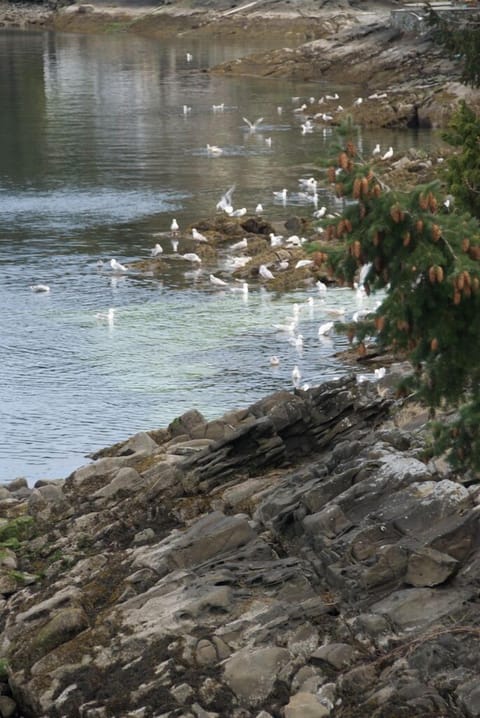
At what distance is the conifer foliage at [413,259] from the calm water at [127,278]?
459 inches

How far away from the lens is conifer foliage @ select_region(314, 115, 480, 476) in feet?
34.4

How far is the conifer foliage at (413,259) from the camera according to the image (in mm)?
10484

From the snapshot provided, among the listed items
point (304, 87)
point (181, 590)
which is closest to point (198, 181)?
point (304, 87)

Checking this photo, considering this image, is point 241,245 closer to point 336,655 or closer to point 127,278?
point 127,278

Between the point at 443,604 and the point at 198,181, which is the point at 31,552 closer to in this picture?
the point at 443,604

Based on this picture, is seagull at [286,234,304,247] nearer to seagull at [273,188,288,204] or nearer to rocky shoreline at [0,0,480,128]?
seagull at [273,188,288,204]

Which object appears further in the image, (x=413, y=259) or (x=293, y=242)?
(x=293, y=242)

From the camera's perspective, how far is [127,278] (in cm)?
3428

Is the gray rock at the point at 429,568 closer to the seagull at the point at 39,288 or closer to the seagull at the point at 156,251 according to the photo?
the seagull at the point at 39,288

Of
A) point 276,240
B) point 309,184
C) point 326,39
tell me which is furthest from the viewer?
point 326,39

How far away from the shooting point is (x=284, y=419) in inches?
669

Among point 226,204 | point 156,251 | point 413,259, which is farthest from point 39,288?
point 413,259

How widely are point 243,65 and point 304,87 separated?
10256mm

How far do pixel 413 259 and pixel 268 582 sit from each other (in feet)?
14.6
